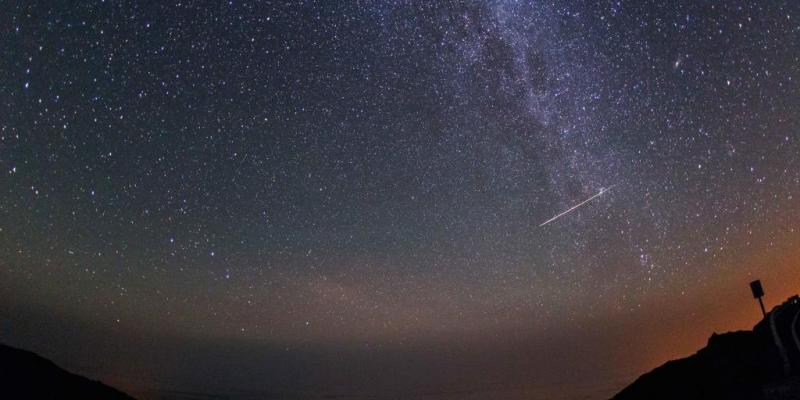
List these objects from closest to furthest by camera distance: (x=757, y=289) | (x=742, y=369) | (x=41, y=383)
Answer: (x=742, y=369) → (x=757, y=289) → (x=41, y=383)

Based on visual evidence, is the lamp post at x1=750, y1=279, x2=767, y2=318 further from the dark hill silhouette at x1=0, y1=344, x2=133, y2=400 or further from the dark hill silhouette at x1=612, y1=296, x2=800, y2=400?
the dark hill silhouette at x1=0, y1=344, x2=133, y2=400

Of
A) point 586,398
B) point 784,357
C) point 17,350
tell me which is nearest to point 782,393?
point 784,357

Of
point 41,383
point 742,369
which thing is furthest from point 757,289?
point 41,383

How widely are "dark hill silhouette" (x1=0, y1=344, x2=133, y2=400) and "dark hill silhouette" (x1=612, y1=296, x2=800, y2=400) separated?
62.5 metres

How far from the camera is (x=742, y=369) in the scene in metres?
14.0

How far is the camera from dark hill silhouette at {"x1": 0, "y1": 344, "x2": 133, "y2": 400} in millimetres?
55656

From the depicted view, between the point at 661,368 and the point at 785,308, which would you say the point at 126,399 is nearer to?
the point at 661,368

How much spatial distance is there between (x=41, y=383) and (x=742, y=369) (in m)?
81.8

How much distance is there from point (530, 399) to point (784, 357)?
193762 millimetres

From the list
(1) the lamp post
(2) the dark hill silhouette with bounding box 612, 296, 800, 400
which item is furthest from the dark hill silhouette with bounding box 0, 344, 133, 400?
(1) the lamp post

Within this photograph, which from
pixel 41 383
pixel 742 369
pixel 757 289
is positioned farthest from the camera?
pixel 41 383

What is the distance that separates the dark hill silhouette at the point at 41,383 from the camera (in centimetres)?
5566

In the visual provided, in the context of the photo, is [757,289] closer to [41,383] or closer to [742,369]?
[742,369]

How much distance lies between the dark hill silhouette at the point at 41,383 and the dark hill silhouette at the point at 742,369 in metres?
62.5
